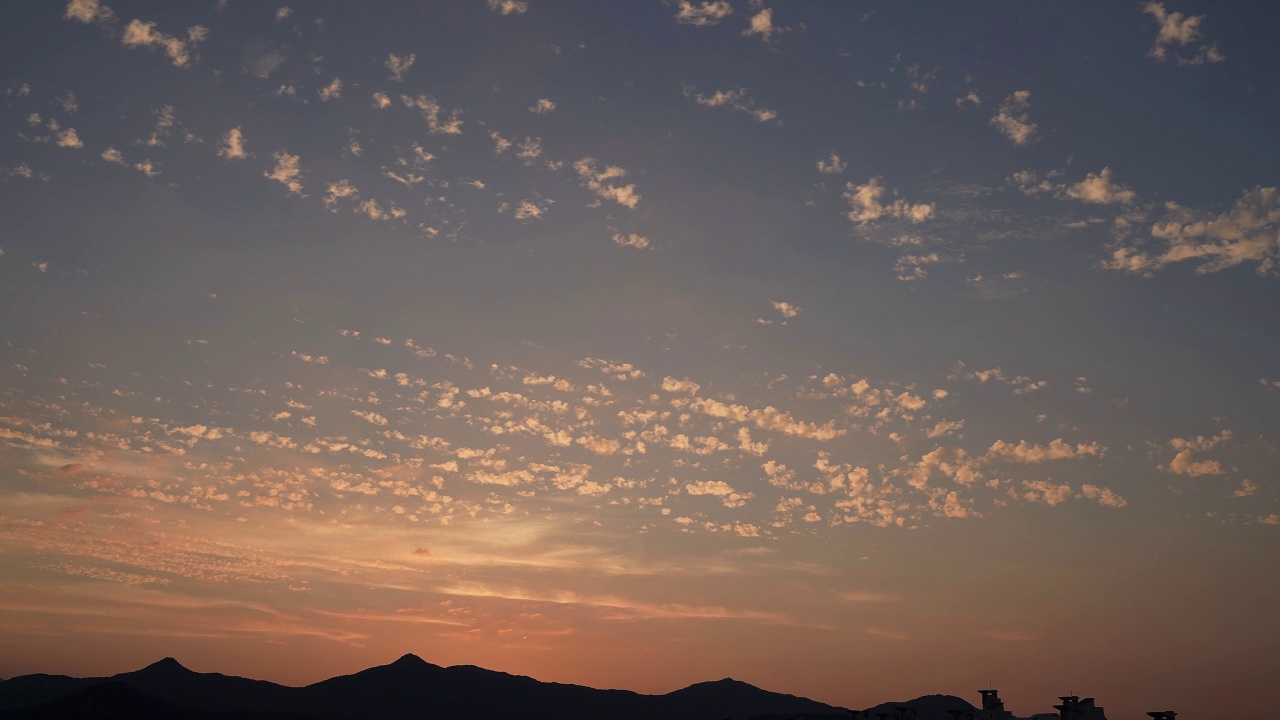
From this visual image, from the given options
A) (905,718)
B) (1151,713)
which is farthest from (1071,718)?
(905,718)

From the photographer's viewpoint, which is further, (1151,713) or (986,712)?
(986,712)

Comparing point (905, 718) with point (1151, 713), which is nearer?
point (1151, 713)

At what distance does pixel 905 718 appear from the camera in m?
68.0

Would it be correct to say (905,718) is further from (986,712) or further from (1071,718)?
(1071,718)

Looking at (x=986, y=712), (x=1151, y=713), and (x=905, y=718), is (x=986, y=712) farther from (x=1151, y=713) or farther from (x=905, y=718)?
(x=1151, y=713)

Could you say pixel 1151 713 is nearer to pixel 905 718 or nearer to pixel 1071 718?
pixel 1071 718

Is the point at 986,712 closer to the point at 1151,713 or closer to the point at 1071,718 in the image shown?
the point at 1071,718

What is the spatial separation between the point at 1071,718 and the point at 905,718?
11299mm

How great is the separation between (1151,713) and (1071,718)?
5041 mm

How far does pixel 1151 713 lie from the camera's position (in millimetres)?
62219

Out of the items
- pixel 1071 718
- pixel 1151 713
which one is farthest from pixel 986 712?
pixel 1151 713

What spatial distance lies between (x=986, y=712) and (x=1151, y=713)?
10.8 metres

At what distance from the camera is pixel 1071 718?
64.1 m

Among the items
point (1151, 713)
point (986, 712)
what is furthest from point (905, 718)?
point (1151, 713)
